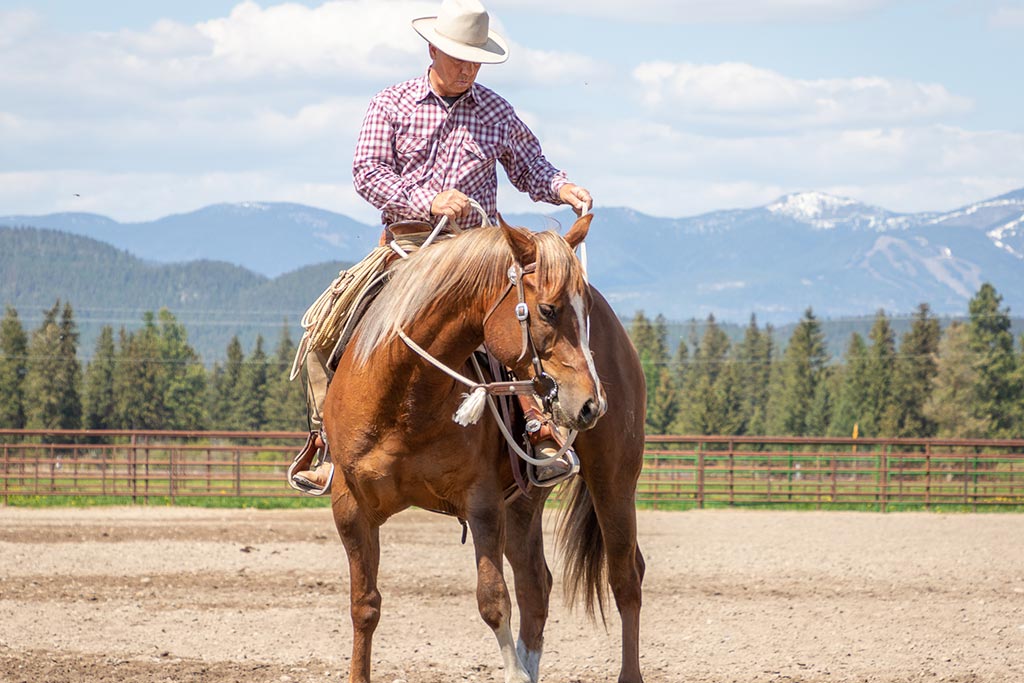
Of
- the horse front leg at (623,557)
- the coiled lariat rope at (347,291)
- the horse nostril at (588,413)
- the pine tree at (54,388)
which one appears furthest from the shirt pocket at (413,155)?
the pine tree at (54,388)

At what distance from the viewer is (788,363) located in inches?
4131

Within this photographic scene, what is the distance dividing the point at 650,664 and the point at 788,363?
9974 cm

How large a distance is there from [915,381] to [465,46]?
241 ft

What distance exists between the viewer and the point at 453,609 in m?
9.92

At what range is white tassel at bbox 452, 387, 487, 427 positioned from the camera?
472 cm

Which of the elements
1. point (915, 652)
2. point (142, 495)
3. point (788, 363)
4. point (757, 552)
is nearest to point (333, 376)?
point (915, 652)

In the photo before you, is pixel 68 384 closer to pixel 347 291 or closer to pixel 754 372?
pixel 754 372

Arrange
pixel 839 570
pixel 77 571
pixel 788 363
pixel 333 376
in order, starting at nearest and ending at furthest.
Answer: pixel 333 376 < pixel 77 571 < pixel 839 570 < pixel 788 363

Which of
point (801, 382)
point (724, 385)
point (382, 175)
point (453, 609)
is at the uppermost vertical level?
point (382, 175)

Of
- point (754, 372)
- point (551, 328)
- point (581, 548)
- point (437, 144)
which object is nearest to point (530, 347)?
point (551, 328)

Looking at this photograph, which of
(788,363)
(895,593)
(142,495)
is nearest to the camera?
(895,593)

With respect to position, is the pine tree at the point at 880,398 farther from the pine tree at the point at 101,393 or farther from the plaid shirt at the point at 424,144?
the plaid shirt at the point at 424,144

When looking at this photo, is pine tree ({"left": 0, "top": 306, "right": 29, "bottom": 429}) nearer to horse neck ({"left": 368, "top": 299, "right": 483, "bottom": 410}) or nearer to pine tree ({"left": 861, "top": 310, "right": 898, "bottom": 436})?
pine tree ({"left": 861, "top": 310, "right": 898, "bottom": 436})

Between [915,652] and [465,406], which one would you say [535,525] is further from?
[915,652]
